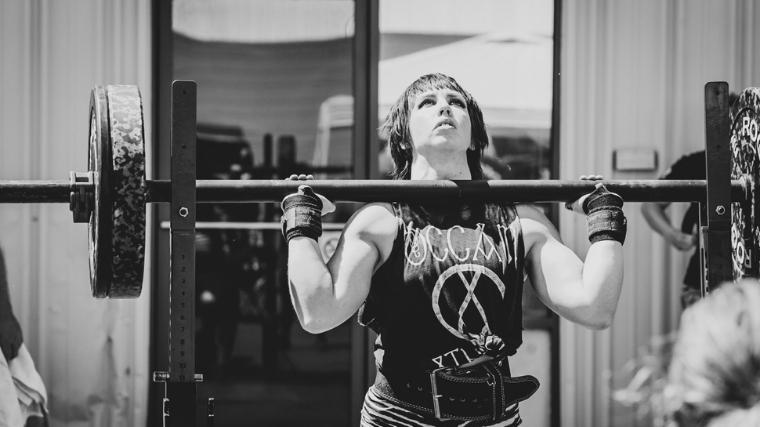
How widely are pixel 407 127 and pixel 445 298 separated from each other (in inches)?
22.6

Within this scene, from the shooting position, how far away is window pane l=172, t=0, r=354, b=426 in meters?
4.68

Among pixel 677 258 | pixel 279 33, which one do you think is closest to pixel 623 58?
pixel 677 258

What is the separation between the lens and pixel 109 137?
2359mm

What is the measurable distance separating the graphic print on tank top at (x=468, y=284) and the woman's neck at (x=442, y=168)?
219mm

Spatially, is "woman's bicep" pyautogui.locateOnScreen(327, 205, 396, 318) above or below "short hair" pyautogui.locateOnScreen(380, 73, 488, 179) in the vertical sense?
below

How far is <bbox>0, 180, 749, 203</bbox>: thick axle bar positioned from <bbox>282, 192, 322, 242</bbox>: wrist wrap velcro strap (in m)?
0.07

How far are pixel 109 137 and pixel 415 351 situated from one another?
974mm

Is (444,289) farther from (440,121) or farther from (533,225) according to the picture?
(440,121)

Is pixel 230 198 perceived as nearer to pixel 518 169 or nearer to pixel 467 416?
pixel 467 416

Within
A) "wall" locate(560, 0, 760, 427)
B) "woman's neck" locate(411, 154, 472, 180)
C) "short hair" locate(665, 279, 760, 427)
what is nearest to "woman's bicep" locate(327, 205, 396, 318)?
"woman's neck" locate(411, 154, 472, 180)

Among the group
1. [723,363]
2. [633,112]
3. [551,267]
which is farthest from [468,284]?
[633,112]

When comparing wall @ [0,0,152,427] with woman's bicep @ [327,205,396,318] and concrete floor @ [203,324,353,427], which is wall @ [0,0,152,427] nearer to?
concrete floor @ [203,324,353,427]

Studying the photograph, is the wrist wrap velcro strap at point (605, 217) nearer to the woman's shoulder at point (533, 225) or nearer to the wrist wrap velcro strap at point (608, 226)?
the wrist wrap velcro strap at point (608, 226)

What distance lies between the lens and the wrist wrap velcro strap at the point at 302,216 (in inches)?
95.4
